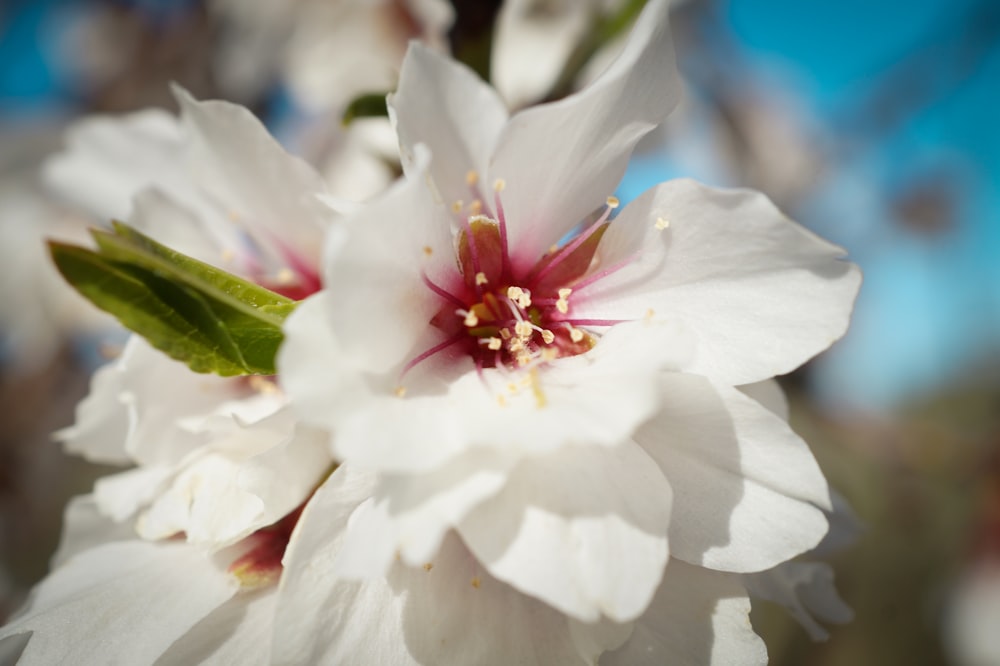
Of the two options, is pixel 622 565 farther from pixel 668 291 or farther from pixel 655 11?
pixel 655 11

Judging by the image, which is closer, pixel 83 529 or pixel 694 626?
pixel 694 626

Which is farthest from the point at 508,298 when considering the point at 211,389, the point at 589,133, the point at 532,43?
the point at 532,43

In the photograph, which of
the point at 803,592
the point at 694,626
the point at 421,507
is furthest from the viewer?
the point at 803,592

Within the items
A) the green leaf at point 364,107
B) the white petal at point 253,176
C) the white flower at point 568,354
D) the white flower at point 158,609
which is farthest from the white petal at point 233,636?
the green leaf at point 364,107

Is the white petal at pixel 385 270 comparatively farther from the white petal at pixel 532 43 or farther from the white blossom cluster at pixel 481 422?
the white petal at pixel 532 43

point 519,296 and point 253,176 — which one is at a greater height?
point 253,176

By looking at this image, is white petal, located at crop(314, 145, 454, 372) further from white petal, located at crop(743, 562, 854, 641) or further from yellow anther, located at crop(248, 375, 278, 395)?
white petal, located at crop(743, 562, 854, 641)

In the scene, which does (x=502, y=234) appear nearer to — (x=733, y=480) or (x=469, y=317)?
(x=469, y=317)

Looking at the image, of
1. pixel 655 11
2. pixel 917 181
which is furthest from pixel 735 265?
pixel 917 181
